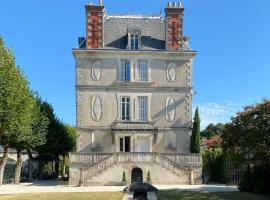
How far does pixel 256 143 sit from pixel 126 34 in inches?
875

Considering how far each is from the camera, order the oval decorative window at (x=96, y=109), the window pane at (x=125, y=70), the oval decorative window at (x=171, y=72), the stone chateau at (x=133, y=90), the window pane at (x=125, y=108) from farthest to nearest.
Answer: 1. the oval decorative window at (x=171, y=72)
2. the window pane at (x=125, y=70)
3. the window pane at (x=125, y=108)
4. the oval decorative window at (x=96, y=109)
5. the stone chateau at (x=133, y=90)

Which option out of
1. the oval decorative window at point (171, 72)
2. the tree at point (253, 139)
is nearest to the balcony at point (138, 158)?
the oval decorative window at point (171, 72)

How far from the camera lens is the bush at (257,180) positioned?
1164 inches

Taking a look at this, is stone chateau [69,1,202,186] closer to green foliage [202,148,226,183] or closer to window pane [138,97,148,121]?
window pane [138,97,148,121]

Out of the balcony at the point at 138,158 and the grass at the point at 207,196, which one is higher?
the balcony at the point at 138,158

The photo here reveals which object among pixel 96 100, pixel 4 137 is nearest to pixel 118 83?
pixel 96 100

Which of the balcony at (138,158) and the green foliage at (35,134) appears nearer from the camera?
the balcony at (138,158)

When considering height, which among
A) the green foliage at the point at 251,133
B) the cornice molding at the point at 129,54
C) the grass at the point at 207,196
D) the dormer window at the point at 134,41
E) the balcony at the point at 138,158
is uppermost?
the dormer window at the point at 134,41

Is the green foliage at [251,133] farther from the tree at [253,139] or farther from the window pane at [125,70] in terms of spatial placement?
the window pane at [125,70]

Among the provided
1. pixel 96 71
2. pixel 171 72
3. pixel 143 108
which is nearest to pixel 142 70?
pixel 171 72

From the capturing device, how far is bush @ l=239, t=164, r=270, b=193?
97.0ft

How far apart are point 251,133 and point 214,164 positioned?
19.8 m

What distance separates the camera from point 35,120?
41281 mm

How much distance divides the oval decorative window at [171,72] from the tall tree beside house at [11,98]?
14690 mm
